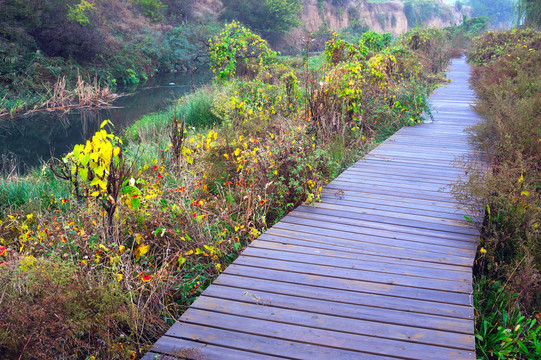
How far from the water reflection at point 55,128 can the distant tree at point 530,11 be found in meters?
13.9

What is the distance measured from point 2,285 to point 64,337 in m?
0.59

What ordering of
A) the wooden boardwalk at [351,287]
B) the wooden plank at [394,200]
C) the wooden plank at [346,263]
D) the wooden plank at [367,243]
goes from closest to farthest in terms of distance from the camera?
the wooden boardwalk at [351,287] < the wooden plank at [346,263] < the wooden plank at [367,243] < the wooden plank at [394,200]

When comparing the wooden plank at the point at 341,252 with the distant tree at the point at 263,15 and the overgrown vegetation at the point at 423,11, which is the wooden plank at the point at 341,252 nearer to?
the distant tree at the point at 263,15

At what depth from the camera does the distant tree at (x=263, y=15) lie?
30453 mm

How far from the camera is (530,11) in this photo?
53.2ft

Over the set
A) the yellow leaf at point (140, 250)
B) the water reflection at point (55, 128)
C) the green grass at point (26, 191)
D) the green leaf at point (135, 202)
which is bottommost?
the water reflection at point (55, 128)

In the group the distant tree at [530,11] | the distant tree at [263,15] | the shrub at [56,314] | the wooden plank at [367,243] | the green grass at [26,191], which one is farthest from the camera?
the distant tree at [263,15]

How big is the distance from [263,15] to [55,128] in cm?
2306

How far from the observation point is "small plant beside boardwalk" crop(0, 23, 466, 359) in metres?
2.06

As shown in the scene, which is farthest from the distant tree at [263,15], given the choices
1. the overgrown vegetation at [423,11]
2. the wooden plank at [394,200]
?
the wooden plank at [394,200]

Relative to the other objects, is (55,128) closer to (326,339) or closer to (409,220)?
(409,220)

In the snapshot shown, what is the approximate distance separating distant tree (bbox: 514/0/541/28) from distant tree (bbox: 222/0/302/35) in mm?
17519

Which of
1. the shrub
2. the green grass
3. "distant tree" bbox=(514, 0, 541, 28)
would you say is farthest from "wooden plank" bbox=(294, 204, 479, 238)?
"distant tree" bbox=(514, 0, 541, 28)

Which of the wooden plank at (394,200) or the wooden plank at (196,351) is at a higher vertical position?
the wooden plank at (394,200)
